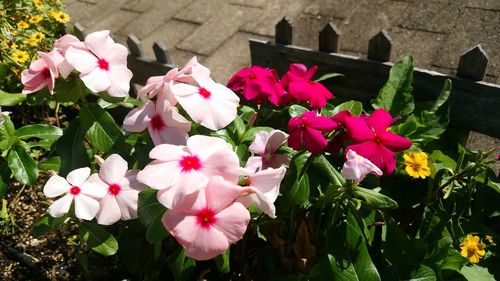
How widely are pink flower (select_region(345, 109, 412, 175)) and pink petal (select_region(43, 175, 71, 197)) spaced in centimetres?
83

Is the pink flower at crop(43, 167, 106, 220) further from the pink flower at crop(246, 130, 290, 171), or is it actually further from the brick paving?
the brick paving

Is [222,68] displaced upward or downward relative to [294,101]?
downward

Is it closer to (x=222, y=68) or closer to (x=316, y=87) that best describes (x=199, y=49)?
(x=222, y=68)

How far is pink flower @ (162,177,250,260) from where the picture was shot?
1.19 meters

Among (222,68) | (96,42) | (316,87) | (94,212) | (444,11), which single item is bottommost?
(222,68)

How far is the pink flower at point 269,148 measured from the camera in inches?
59.7

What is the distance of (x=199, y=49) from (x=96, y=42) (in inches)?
85.0

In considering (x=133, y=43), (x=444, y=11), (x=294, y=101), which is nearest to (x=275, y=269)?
(x=294, y=101)

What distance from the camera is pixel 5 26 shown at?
113 inches

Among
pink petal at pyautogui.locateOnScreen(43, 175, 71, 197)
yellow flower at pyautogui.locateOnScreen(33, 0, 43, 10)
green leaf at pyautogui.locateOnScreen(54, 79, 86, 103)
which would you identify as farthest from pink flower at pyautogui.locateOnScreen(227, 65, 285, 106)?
yellow flower at pyautogui.locateOnScreen(33, 0, 43, 10)

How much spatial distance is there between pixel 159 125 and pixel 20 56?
1.64 m

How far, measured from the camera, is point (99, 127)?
1.64m

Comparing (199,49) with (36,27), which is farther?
(199,49)

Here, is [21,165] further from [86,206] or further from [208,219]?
[208,219]
